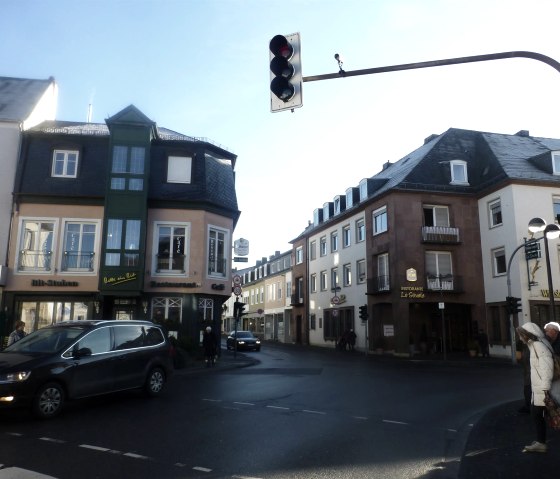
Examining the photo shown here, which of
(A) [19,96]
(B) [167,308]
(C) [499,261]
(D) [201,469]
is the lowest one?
(D) [201,469]

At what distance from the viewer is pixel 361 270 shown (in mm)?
38062

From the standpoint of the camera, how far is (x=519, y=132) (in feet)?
130

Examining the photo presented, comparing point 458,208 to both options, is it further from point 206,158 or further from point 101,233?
point 101,233

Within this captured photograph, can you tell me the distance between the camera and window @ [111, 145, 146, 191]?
23.1m

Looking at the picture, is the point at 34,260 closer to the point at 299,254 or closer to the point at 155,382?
the point at 155,382

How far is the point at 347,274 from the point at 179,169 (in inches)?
779

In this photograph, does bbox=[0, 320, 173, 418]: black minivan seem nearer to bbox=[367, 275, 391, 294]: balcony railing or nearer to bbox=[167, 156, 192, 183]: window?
bbox=[167, 156, 192, 183]: window

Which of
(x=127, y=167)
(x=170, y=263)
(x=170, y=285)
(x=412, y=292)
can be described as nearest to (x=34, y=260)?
(x=127, y=167)

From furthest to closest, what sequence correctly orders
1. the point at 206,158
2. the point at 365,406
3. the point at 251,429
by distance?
the point at 206,158 → the point at 365,406 → the point at 251,429

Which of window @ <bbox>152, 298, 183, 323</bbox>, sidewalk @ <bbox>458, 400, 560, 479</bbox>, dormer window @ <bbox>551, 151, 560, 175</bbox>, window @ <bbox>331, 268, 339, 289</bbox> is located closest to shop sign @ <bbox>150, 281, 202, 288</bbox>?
window @ <bbox>152, 298, 183, 323</bbox>

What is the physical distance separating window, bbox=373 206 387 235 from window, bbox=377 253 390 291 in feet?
→ 5.75

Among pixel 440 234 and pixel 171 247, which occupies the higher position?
pixel 440 234

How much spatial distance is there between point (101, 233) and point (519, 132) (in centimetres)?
3245

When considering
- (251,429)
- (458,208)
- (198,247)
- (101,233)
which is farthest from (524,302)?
(251,429)
